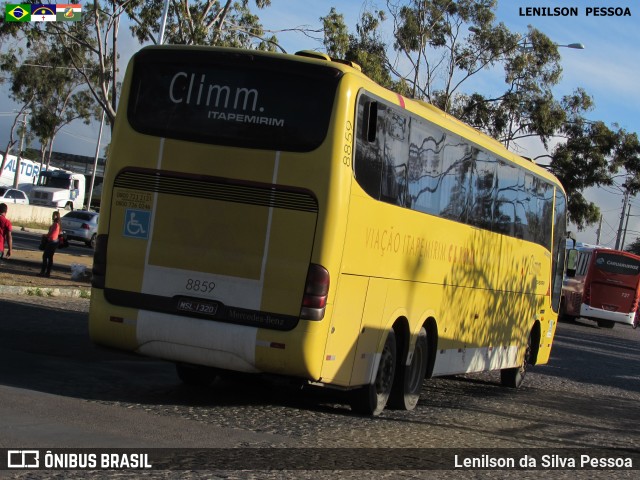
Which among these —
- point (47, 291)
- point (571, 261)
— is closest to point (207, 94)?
point (571, 261)

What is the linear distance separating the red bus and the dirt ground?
67.5 feet

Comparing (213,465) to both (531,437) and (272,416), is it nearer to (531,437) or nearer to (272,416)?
(272,416)

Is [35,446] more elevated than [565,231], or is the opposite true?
[565,231]

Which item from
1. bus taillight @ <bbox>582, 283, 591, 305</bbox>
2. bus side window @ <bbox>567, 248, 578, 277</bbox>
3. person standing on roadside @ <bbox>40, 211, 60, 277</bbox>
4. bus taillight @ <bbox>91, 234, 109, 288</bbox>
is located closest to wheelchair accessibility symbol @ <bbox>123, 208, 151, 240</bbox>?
bus taillight @ <bbox>91, 234, 109, 288</bbox>

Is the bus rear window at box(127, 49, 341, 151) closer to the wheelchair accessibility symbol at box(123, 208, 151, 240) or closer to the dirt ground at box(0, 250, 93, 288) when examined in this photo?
the wheelchair accessibility symbol at box(123, 208, 151, 240)

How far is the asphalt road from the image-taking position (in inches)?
309

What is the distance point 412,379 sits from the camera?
1127cm

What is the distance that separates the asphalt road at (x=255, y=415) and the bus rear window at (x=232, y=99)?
262cm

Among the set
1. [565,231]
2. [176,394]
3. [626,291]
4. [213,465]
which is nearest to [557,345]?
[565,231]

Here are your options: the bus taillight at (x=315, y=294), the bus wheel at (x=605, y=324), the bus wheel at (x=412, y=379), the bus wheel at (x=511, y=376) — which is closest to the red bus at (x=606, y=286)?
the bus wheel at (x=605, y=324)

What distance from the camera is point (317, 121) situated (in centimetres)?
911

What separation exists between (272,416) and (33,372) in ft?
8.93

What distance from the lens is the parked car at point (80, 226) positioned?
43.1 m

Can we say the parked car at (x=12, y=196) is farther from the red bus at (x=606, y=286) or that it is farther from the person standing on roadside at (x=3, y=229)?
the person standing on roadside at (x=3, y=229)
